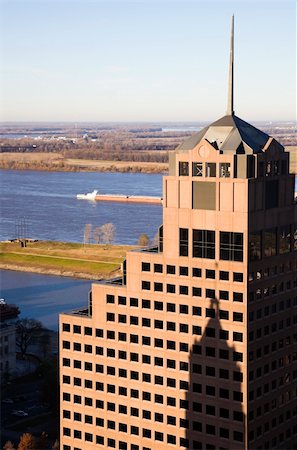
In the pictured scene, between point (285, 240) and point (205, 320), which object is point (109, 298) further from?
point (285, 240)

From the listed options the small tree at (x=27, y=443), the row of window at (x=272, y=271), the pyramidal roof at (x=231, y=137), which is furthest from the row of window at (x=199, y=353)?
the small tree at (x=27, y=443)

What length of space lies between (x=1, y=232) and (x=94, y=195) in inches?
1455

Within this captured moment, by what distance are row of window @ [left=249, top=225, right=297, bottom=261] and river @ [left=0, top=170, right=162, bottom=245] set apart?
66350mm

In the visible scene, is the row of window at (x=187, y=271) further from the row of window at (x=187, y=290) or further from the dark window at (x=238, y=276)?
the row of window at (x=187, y=290)

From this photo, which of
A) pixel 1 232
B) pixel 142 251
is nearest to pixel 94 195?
pixel 1 232

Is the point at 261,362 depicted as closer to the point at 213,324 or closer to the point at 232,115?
the point at 213,324

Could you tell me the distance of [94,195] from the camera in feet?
484

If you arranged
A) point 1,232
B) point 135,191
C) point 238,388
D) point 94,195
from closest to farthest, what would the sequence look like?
1. point 238,388
2. point 1,232
3. point 94,195
4. point 135,191

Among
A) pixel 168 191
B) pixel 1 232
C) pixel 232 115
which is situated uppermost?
pixel 232 115

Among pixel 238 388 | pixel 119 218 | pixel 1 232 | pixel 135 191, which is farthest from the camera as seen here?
pixel 135 191

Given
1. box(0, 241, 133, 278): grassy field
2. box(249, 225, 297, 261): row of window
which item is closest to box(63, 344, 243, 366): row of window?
box(249, 225, 297, 261): row of window

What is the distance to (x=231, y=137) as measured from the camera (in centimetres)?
3023

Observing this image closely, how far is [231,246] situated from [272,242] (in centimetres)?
176

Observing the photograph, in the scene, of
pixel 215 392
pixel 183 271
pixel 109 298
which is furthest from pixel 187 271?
pixel 215 392
